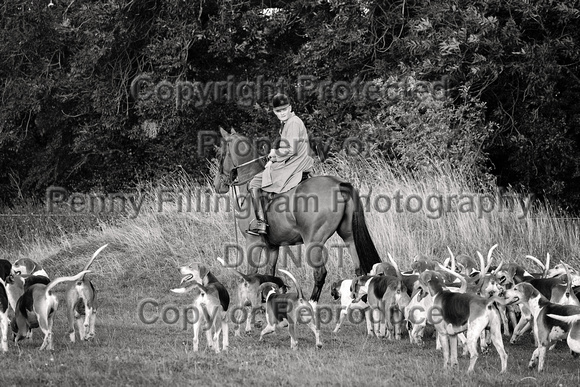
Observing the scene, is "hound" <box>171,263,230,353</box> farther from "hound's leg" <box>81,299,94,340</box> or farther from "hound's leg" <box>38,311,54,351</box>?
"hound's leg" <box>38,311,54,351</box>

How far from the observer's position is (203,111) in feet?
73.8

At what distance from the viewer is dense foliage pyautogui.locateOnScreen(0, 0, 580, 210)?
18109 mm

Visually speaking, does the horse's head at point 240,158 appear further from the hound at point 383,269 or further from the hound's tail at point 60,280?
the hound's tail at point 60,280

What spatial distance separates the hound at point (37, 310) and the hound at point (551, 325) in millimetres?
4623

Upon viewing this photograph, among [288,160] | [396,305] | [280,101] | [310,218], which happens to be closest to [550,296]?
[396,305]

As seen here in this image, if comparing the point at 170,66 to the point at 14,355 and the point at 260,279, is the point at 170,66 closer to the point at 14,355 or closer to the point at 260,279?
the point at 260,279

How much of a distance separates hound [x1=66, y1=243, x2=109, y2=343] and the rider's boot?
301 centimetres

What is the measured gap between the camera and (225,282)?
15.0 metres

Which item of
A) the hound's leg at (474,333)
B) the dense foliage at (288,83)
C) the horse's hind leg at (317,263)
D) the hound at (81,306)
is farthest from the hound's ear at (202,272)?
the dense foliage at (288,83)

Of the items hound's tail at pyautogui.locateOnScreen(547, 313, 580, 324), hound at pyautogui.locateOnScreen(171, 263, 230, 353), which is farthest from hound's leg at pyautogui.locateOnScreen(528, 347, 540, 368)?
hound at pyautogui.locateOnScreen(171, 263, 230, 353)

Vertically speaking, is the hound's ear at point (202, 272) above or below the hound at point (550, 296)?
above

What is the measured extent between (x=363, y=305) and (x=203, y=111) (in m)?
12.7

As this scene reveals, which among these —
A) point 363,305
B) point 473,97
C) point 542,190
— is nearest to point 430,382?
point 363,305

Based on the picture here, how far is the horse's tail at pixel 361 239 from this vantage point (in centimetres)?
1170
